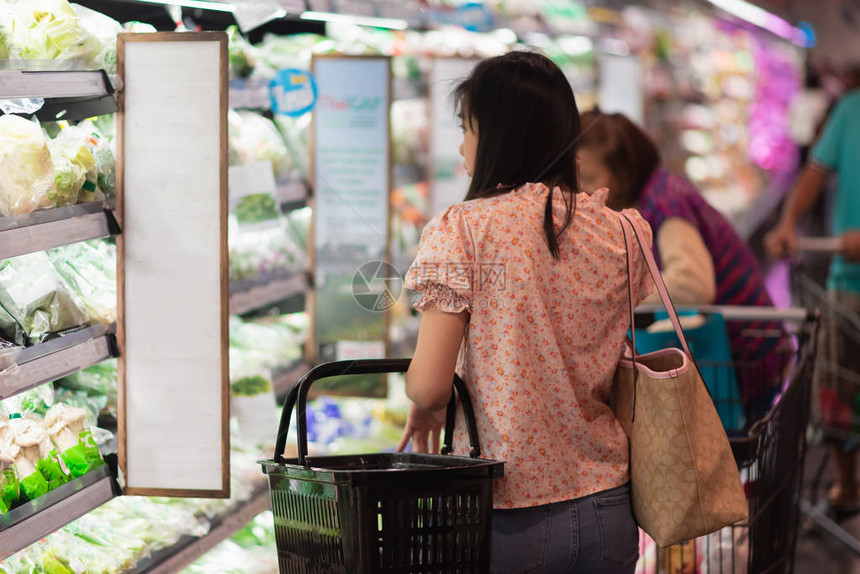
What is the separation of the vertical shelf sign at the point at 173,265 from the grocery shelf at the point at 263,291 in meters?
0.60

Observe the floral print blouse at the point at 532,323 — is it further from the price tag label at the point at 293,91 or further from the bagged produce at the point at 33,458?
the price tag label at the point at 293,91

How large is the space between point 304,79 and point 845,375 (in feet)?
8.53

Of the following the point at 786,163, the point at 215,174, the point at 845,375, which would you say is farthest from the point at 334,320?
the point at 786,163

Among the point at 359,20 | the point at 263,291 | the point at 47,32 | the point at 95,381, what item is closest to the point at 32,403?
the point at 95,381

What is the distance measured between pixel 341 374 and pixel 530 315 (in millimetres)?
378

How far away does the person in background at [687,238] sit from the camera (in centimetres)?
311

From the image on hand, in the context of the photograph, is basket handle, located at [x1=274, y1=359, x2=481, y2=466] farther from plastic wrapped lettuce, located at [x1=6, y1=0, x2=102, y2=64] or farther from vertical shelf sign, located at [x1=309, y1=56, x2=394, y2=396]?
vertical shelf sign, located at [x1=309, y1=56, x2=394, y2=396]

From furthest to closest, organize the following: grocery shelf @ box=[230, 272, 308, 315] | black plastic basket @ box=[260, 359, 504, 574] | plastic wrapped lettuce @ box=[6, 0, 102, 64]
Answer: grocery shelf @ box=[230, 272, 308, 315] < plastic wrapped lettuce @ box=[6, 0, 102, 64] < black plastic basket @ box=[260, 359, 504, 574]

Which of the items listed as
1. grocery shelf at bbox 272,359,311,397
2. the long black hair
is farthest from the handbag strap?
grocery shelf at bbox 272,359,311,397

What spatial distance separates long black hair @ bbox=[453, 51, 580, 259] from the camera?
6.02ft

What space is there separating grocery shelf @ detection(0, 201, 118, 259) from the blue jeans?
1.05m

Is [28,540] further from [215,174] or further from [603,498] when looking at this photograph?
[603,498]

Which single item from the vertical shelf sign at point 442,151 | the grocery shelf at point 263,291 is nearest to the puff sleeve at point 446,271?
the grocery shelf at point 263,291

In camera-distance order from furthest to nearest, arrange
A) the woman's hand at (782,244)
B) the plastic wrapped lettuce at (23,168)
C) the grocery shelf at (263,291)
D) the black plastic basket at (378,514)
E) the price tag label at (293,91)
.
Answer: the woman's hand at (782,244)
the price tag label at (293,91)
the grocery shelf at (263,291)
the plastic wrapped lettuce at (23,168)
the black plastic basket at (378,514)
